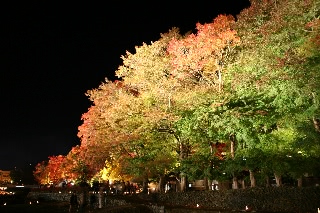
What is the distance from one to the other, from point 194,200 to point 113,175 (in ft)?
63.4

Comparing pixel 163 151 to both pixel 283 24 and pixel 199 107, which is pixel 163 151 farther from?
pixel 283 24

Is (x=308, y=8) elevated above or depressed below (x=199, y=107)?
above

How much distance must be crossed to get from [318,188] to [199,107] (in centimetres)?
762

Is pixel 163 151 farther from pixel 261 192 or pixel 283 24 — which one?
pixel 283 24

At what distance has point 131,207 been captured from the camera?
16.5 metres

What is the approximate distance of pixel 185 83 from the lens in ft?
74.8

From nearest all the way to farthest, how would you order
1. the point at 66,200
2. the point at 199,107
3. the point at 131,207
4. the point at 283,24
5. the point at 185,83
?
1. the point at 131,207
2. the point at 283,24
3. the point at 199,107
4. the point at 185,83
5. the point at 66,200

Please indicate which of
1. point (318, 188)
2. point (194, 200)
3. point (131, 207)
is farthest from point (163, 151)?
point (318, 188)

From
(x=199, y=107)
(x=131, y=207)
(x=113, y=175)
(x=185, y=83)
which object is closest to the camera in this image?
(x=131, y=207)

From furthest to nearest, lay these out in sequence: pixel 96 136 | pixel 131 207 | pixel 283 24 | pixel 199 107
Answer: pixel 96 136, pixel 199 107, pixel 283 24, pixel 131 207

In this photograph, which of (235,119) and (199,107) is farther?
(199,107)

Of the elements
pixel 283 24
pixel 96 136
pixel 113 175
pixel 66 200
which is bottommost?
pixel 66 200

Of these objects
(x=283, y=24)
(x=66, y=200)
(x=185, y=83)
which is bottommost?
(x=66, y=200)

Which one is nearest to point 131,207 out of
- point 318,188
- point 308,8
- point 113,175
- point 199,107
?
point 199,107
